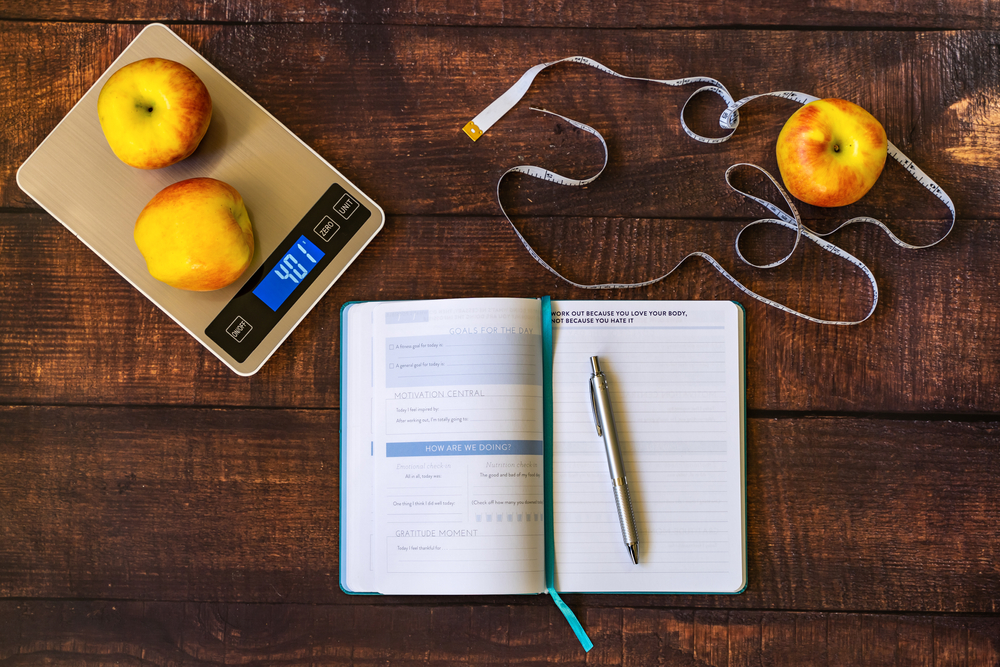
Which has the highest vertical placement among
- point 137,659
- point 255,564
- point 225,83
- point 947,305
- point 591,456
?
point 225,83

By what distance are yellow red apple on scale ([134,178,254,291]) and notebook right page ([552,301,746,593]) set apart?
0.37m

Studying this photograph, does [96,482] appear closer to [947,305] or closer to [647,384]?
[647,384]

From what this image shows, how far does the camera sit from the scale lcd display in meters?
0.75

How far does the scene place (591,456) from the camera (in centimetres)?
75

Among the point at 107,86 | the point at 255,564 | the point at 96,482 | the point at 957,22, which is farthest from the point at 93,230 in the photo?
the point at 957,22

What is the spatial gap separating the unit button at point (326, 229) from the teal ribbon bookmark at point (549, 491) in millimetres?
259

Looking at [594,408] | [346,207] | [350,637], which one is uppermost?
[346,207]

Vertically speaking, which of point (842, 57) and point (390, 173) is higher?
point (842, 57)

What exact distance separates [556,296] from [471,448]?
0.66 ft

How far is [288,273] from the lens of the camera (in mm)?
753

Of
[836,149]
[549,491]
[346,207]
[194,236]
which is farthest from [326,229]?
[836,149]

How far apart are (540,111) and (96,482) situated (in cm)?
68

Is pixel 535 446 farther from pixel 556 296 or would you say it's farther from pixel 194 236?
pixel 194 236

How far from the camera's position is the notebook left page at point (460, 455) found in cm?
73
